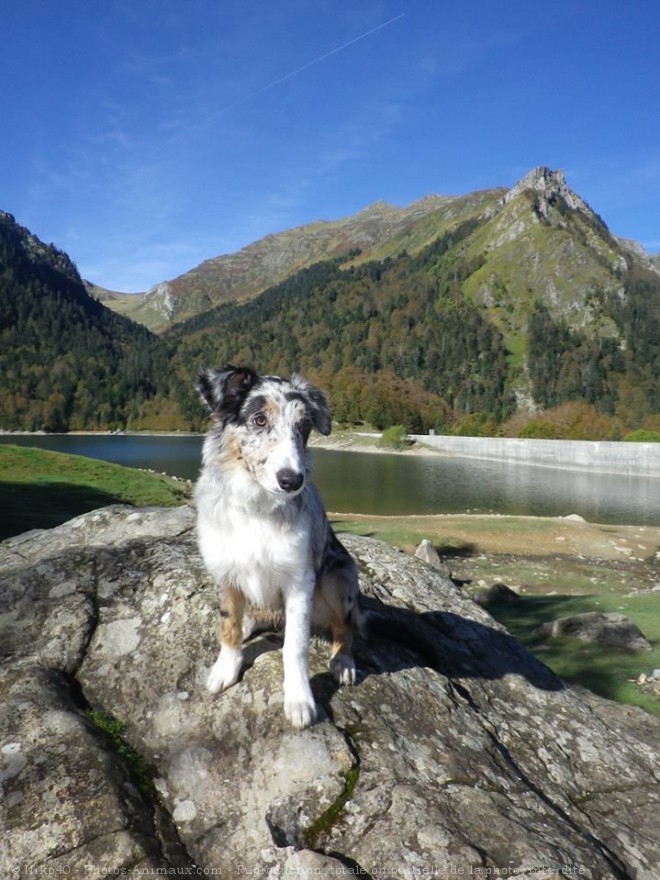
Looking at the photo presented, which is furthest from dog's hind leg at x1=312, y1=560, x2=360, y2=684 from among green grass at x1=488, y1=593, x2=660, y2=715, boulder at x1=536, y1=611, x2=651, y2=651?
boulder at x1=536, y1=611, x2=651, y2=651

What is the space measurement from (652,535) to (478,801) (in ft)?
126

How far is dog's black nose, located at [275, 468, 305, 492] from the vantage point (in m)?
3.71

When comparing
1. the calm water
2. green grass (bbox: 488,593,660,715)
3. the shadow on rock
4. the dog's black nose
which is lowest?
the calm water

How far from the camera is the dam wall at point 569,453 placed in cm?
8300

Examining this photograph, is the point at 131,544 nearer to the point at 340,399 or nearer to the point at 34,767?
the point at 34,767

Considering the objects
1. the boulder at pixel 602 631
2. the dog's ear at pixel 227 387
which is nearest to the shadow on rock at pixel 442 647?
the dog's ear at pixel 227 387

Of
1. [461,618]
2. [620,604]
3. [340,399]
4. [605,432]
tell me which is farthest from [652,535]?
[340,399]

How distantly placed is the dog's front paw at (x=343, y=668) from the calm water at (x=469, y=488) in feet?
132

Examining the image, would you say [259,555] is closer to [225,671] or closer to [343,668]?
[225,671]

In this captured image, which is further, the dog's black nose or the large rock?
the dog's black nose

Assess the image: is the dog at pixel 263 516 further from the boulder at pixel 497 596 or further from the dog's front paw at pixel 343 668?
the boulder at pixel 497 596

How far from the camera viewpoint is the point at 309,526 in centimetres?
420

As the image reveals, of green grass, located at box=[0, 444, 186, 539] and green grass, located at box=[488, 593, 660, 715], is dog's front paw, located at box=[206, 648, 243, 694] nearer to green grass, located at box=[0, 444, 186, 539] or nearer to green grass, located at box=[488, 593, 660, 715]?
green grass, located at box=[488, 593, 660, 715]

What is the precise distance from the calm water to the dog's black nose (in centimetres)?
4106
